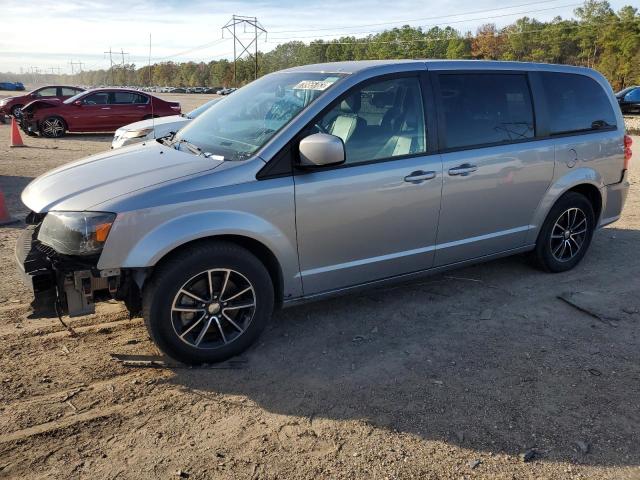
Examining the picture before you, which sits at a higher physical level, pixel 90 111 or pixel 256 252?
pixel 90 111

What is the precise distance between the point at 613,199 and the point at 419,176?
2.74 m

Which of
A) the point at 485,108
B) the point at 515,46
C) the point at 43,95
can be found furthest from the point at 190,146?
the point at 515,46

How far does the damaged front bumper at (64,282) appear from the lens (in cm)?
325

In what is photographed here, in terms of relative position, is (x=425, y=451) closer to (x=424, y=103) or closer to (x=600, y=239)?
(x=424, y=103)

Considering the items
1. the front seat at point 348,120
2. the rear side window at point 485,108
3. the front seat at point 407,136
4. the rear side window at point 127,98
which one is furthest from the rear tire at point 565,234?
the rear side window at point 127,98

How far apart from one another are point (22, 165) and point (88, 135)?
7498 mm

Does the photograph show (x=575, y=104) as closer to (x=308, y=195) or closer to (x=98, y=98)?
(x=308, y=195)

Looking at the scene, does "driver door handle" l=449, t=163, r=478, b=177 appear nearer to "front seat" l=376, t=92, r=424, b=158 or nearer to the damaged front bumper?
"front seat" l=376, t=92, r=424, b=158

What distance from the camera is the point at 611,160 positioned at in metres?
5.52

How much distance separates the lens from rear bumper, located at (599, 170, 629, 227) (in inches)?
221

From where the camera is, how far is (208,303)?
3.57m

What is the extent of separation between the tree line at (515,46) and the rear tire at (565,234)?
4856 centimetres

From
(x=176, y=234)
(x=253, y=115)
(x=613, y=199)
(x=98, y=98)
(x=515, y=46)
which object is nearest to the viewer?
(x=176, y=234)

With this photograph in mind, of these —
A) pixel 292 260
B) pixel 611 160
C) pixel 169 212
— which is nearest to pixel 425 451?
pixel 292 260
